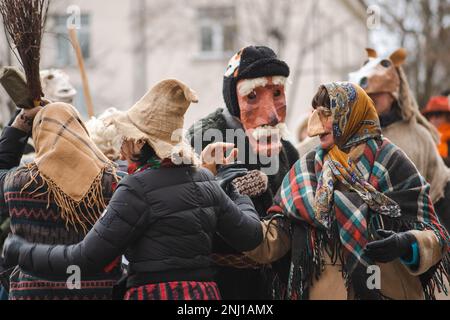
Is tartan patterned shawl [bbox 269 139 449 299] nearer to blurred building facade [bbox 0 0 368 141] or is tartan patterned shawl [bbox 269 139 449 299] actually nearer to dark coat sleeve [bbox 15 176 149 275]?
dark coat sleeve [bbox 15 176 149 275]

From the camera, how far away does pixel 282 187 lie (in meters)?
4.41

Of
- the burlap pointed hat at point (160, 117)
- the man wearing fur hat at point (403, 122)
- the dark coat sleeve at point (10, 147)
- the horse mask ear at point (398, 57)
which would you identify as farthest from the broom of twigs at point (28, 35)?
the horse mask ear at point (398, 57)

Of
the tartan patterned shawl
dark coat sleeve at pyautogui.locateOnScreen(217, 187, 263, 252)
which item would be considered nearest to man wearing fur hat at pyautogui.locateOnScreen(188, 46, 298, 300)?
the tartan patterned shawl

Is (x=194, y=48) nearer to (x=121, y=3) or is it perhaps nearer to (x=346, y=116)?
(x=121, y=3)

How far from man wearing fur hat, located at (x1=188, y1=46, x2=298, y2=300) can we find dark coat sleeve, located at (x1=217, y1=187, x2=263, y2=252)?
1.92 feet

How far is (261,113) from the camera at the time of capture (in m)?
4.77

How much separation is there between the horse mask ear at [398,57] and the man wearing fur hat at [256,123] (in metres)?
1.38

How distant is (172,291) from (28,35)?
1.63m

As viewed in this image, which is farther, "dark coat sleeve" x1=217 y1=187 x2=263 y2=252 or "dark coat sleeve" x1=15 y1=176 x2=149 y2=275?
"dark coat sleeve" x1=217 y1=187 x2=263 y2=252

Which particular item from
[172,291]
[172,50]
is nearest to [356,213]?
[172,291]

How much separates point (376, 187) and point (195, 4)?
17.3 metres

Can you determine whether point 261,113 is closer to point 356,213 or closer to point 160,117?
point 356,213

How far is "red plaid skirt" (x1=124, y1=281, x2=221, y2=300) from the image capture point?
11.8ft
